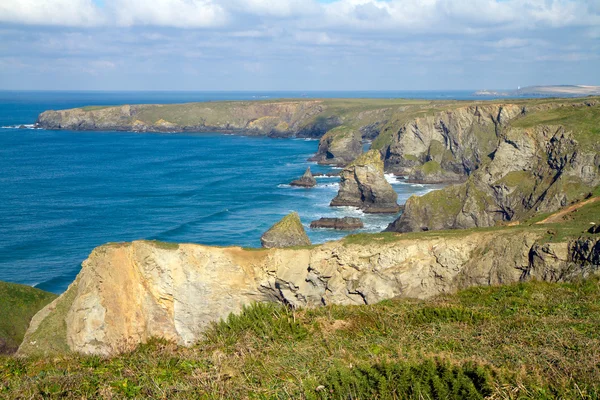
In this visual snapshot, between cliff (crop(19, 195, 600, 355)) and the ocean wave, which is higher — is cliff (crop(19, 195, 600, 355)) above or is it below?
below

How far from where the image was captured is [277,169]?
4008 inches

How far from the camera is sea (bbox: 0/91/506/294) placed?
184ft

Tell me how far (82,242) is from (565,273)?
148ft

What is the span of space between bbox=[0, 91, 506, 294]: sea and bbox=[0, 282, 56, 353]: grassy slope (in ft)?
26.6

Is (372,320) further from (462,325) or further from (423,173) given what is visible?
(423,173)

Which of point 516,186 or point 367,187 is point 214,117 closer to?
point 367,187

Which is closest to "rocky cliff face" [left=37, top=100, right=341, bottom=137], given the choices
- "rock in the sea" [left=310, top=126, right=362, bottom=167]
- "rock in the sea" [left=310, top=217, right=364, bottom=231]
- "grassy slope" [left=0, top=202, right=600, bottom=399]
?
"rock in the sea" [left=310, top=126, right=362, bottom=167]

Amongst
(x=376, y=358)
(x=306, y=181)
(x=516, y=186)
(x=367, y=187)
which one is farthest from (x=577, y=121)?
(x=376, y=358)

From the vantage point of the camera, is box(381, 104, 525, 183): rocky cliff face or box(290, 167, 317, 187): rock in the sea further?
box(381, 104, 525, 183): rocky cliff face

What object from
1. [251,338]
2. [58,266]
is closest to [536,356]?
[251,338]

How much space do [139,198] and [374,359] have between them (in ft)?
229

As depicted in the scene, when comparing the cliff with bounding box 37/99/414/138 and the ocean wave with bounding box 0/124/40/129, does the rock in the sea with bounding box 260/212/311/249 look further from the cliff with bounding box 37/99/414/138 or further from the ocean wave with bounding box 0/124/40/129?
the ocean wave with bounding box 0/124/40/129

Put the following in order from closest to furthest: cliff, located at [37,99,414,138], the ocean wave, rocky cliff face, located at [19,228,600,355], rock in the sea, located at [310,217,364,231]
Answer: rocky cliff face, located at [19,228,600,355] → rock in the sea, located at [310,217,364,231] → cliff, located at [37,99,414,138] → the ocean wave

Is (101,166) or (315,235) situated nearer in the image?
(315,235)
